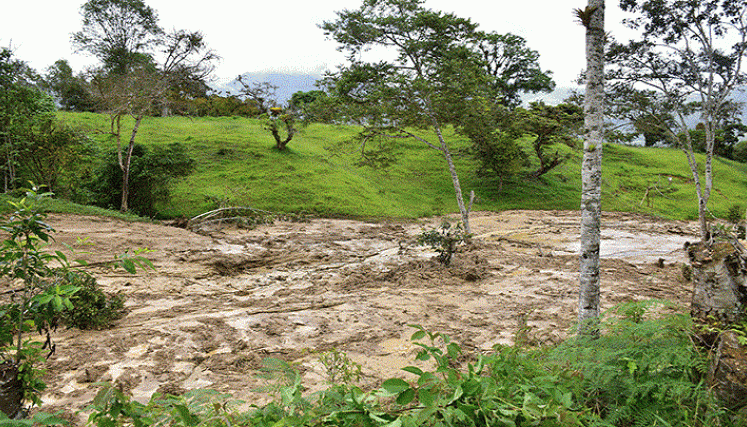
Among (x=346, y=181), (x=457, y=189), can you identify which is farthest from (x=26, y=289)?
(x=346, y=181)

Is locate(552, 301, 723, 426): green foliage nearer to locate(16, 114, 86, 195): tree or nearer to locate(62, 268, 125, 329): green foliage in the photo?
locate(62, 268, 125, 329): green foliage

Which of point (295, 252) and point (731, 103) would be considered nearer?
point (295, 252)

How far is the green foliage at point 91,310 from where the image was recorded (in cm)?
520

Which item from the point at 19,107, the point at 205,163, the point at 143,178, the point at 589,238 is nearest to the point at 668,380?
the point at 589,238

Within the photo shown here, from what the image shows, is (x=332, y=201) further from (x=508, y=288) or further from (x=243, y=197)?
(x=508, y=288)

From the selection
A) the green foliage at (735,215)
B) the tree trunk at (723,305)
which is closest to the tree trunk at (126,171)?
the tree trunk at (723,305)

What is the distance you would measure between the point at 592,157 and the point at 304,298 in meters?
5.12

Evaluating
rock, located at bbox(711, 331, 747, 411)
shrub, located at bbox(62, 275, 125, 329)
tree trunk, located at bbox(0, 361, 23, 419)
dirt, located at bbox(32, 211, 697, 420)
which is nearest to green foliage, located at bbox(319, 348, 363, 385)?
dirt, located at bbox(32, 211, 697, 420)

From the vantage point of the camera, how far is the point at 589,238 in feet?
13.5

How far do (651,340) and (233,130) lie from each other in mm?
28352

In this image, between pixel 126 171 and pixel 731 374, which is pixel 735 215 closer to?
pixel 731 374

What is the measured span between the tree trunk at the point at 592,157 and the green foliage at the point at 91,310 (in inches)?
230

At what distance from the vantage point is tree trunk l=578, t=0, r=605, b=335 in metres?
4.00

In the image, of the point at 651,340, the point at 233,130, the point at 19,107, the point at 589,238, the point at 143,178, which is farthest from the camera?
the point at 233,130
